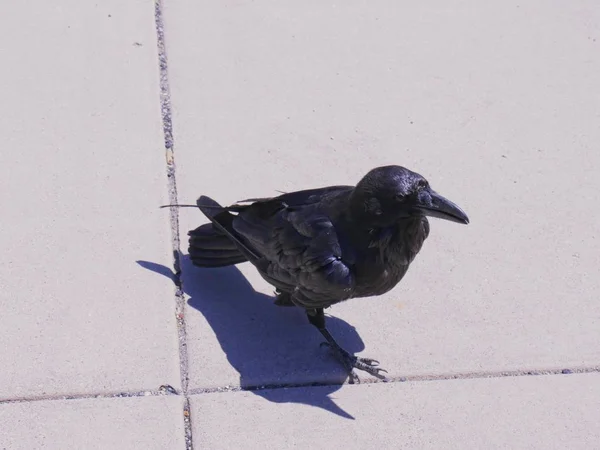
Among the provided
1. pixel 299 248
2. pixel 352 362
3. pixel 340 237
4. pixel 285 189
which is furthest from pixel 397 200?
pixel 285 189

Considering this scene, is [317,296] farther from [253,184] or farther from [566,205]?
[566,205]

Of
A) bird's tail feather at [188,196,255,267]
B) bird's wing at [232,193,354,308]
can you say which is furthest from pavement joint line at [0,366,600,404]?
bird's tail feather at [188,196,255,267]

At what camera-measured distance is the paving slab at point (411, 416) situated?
3.84 meters

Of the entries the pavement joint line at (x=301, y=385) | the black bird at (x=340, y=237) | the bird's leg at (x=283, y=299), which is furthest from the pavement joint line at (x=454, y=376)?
the bird's leg at (x=283, y=299)

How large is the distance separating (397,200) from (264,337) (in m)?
0.90

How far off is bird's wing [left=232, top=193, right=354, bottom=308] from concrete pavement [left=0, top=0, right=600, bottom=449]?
0.30 metres

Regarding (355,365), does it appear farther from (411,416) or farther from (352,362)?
(411,416)

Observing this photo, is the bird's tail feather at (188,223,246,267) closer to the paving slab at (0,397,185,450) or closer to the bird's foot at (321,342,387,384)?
the bird's foot at (321,342,387,384)

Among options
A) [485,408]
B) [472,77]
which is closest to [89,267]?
[485,408]

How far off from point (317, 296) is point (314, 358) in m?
0.32

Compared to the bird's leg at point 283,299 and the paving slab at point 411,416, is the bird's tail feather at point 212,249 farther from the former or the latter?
the paving slab at point 411,416

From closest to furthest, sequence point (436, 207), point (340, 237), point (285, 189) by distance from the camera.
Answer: point (436, 207) → point (340, 237) → point (285, 189)

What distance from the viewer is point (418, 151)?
213 inches

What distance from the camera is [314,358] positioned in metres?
4.23
